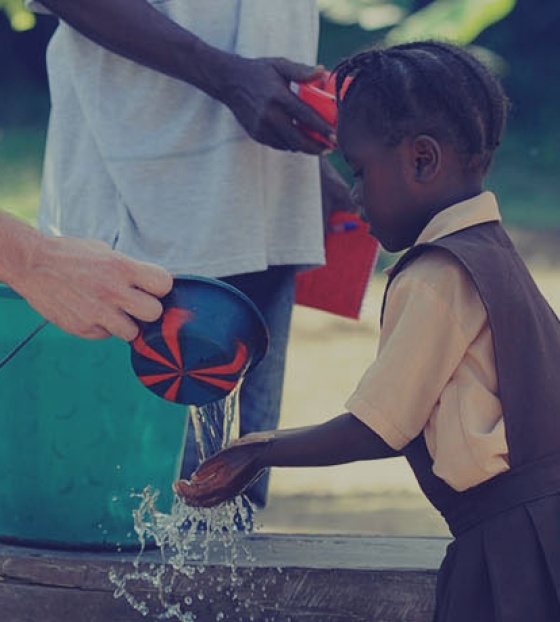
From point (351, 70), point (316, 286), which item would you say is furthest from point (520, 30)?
point (351, 70)

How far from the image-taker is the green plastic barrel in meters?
2.91

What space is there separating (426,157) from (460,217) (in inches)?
4.7

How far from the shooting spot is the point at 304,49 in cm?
326

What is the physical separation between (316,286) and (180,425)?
66 centimetres

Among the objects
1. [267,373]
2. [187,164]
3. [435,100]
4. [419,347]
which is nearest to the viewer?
[419,347]

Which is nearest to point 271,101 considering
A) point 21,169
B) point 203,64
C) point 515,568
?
point 203,64

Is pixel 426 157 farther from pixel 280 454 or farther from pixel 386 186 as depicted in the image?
pixel 280 454

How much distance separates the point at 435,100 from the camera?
2.51 m

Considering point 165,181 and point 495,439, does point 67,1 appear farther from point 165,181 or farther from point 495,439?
point 495,439

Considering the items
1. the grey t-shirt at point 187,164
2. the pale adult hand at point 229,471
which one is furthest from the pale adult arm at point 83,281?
the grey t-shirt at point 187,164

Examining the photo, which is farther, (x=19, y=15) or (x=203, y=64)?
(x=19, y=15)

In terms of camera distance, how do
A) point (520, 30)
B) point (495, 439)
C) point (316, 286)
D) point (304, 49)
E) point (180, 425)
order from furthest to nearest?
point (520, 30) < point (316, 286) < point (304, 49) < point (180, 425) < point (495, 439)

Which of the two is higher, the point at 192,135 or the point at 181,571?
the point at 192,135

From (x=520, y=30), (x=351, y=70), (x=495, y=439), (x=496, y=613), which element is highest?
(x=351, y=70)
